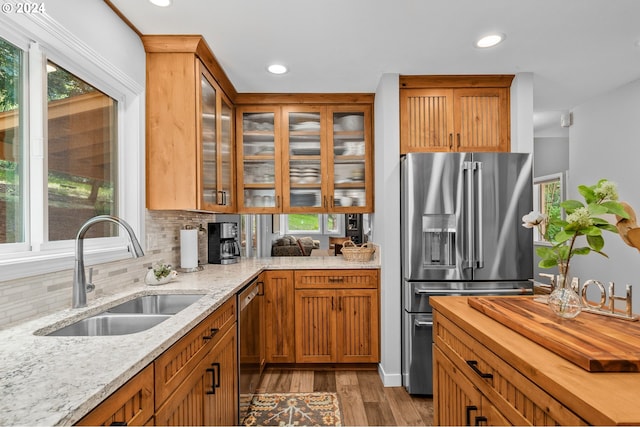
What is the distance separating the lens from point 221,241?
3.19 metres

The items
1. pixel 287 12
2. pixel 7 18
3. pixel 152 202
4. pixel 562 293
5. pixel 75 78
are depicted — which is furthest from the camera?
pixel 152 202

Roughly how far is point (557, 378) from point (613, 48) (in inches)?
106

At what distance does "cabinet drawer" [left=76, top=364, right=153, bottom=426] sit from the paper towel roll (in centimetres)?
167

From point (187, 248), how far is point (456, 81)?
2567 millimetres

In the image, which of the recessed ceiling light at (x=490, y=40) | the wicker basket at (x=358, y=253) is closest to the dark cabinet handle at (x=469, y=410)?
the wicker basket at (x=358, y=253)

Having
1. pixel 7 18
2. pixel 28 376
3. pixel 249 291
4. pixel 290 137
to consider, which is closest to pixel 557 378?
pixel 28 376

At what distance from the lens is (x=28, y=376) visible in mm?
908

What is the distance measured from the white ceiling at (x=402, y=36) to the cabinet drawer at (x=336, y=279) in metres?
1.65

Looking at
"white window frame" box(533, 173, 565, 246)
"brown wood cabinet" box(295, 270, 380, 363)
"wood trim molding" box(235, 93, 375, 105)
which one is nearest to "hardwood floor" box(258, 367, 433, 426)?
"brown wood cabinet" box(295, 270, 380, 363)

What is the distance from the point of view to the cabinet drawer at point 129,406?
0.84 metres

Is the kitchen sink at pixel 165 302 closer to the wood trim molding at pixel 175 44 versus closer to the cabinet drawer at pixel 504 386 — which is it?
the cabinet drawer at pixel 504 386

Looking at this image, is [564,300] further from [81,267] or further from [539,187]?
[539,187]

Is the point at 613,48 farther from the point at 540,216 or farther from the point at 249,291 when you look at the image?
the point at 249,291

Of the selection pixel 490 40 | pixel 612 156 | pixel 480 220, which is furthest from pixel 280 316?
pixel 612 156
